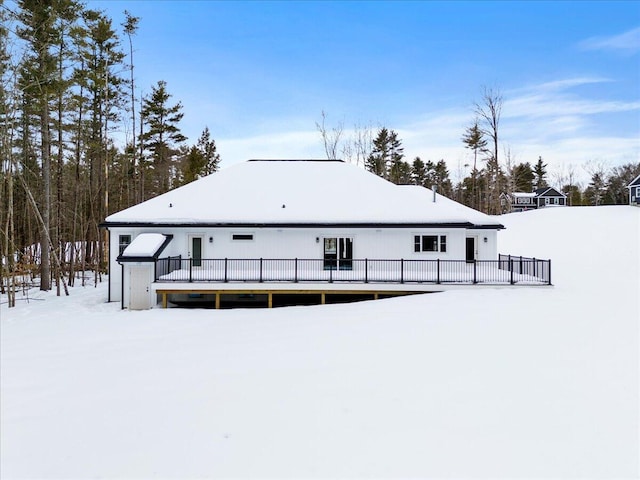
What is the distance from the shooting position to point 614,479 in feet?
14.1

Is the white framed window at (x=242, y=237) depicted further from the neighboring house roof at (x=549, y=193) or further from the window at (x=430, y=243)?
the neighboring house roof at (x=549, y=193)

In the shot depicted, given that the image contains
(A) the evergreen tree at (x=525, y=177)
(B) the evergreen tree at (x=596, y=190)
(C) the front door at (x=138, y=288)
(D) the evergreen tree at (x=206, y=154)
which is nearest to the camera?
(C) the front door at (x=138, y=288)

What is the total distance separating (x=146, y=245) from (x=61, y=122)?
11.2 meters

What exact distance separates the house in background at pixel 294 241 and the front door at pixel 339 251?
45 mm

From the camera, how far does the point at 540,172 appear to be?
72.2 m

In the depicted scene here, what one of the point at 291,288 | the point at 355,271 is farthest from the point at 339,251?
the point at 291,288

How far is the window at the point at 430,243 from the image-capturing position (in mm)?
16578

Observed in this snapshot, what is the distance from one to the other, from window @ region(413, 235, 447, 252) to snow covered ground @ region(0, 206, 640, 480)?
4491 millimetres

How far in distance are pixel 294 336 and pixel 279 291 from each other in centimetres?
460

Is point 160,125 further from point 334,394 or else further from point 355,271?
point 334,394

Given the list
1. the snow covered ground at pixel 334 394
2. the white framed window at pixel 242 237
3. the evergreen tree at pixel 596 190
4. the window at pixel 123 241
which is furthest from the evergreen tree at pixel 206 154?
the evergreen tree at pixel 596 190

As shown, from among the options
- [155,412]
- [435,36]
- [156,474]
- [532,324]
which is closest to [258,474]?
[156,474]

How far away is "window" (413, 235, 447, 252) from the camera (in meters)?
16.6

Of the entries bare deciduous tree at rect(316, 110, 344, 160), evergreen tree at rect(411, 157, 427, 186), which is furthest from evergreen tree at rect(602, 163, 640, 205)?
bare deciduous tree at rect(316, 110, 344, 160)
